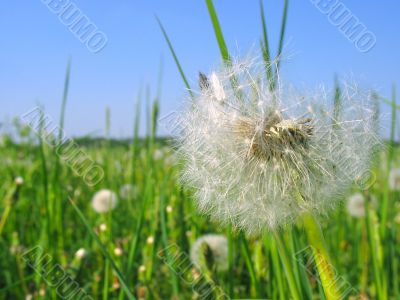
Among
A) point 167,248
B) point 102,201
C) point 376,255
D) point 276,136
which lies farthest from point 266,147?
point 102,201

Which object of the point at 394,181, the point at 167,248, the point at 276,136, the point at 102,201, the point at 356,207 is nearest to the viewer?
the point at 276,136

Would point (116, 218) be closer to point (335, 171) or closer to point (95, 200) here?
point (95, 200)

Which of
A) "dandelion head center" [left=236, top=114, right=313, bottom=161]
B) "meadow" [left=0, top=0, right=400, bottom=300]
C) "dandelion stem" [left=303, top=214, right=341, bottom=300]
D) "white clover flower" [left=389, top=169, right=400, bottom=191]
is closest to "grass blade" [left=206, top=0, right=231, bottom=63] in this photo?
"meadow" [left=0, top=0, right=400, bottom=300]

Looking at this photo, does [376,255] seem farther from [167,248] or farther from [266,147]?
[266,147]

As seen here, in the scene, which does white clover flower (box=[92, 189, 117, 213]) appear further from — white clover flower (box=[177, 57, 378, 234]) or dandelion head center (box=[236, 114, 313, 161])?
dandelion head center (box=[236, 114, 313, 161])

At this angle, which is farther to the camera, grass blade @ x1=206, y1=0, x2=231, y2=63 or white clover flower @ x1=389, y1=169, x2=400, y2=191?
white clover flower @ x1=389, y1=169, x2=400, y2=191

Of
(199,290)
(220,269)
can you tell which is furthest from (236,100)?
(220,269)

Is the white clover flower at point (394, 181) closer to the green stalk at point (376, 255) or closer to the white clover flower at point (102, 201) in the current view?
the green stalk at point (376, 255)
